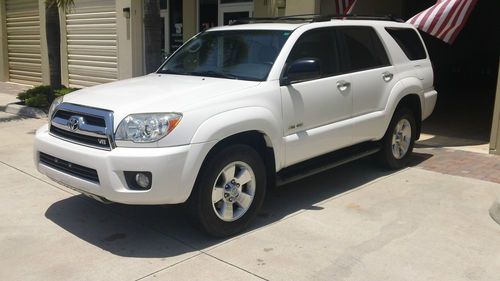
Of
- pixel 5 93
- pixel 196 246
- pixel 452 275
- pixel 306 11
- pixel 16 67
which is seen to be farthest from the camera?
pixel 16 67

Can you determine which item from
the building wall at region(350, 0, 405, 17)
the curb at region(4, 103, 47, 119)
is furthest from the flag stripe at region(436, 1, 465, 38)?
the curb at region(4, 103, 47, 119)

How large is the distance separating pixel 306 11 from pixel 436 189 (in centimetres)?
460

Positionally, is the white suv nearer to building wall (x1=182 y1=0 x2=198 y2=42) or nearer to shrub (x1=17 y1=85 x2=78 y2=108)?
building wall (x1=182 y1=0 x2=198 y2=42)

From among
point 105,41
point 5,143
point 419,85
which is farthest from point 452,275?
point 105,41

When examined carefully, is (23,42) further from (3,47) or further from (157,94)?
(157,94)

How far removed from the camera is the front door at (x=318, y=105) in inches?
205

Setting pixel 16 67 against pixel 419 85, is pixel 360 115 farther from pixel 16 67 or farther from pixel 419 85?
pixel 16 67

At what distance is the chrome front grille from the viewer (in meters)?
4.38

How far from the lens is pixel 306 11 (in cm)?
966

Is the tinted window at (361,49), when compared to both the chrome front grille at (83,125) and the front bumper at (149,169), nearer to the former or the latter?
the front bumper at (149,169)

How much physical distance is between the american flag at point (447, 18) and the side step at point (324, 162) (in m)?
2.61

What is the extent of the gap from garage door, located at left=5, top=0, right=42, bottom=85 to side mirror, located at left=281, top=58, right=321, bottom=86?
45.6 ft

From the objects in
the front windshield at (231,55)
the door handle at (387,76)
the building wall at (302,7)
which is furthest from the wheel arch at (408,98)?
the building wall at (302,7)

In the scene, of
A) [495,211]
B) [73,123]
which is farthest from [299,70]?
[495,211]
